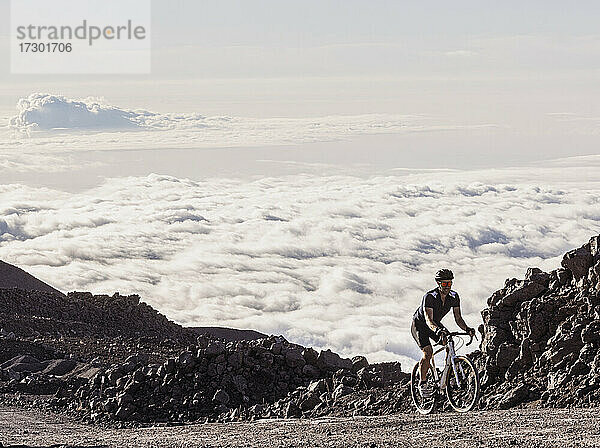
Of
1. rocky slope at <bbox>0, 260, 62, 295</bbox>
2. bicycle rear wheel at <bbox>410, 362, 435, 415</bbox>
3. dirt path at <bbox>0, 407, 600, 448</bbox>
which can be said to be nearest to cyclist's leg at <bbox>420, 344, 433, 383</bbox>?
bicycle rear wheel at <bbox>410, 362, 435, 415</bbox>

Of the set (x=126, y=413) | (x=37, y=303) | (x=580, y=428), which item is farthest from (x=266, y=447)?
(x=37, y=303)

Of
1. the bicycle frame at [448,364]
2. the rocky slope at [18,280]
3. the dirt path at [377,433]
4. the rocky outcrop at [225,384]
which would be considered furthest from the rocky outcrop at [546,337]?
the rocky slope at [18,280]

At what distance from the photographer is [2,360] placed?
2269 cm

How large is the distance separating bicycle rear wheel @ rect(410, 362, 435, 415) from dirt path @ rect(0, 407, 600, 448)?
0.25 meters

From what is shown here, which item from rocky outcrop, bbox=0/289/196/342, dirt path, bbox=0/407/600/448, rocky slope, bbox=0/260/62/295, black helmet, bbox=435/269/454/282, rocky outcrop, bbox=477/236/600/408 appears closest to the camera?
dirt path, bbox=0/407/600/448

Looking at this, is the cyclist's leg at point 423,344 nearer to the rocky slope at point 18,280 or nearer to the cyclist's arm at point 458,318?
the cyclist's arm at point 458,318

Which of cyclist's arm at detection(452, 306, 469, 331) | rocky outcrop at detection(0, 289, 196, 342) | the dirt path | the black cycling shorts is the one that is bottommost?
rocky outcrop at detection(0, 289, 196, 342)

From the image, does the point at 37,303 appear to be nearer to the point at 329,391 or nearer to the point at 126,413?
the point at 126,413

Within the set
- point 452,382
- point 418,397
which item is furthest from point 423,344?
point 418,397

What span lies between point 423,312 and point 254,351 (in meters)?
6.29

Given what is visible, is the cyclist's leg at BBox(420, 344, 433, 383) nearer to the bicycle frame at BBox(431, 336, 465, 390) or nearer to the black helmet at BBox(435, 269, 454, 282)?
the bicycle frame at BBox(431, 336, 465, 390)

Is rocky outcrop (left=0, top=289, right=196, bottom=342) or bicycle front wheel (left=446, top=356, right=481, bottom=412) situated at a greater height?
bicycle front wheel (left=446, top=356, right=481, bottom=412)

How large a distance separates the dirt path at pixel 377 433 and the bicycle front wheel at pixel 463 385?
22 cm

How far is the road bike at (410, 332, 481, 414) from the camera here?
1088cm
